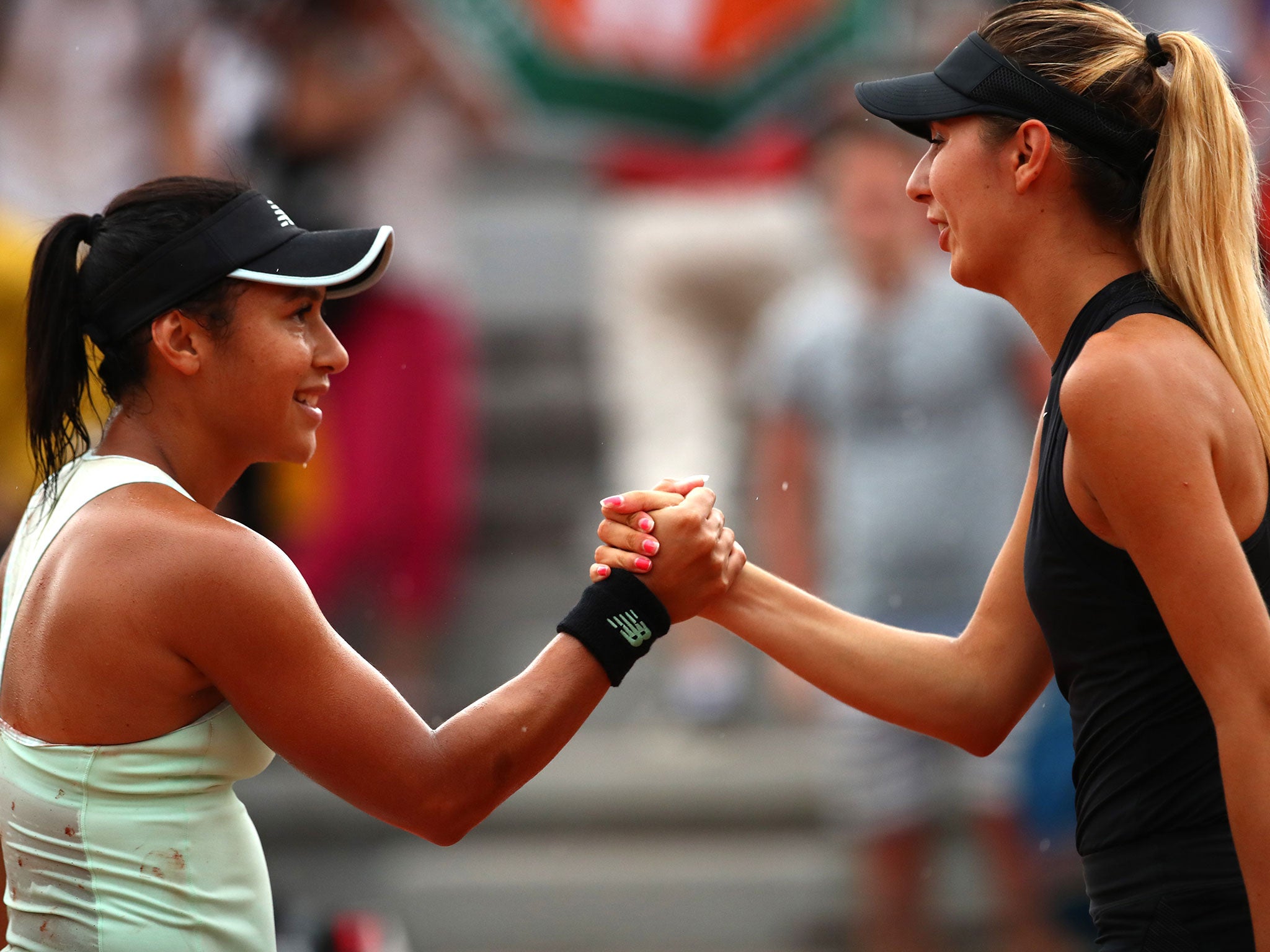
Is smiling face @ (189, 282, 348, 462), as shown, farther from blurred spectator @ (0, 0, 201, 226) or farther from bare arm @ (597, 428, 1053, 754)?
blurred spectator @ (0, 0, 201, 226)

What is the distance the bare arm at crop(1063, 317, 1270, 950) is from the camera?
1885 mm

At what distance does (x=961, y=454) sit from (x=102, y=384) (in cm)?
336

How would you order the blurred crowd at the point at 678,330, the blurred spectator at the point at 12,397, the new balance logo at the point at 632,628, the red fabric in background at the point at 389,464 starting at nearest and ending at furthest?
1. the new balance logo at the point at 632,628
2. the blurred spectator at the point at 12,397
3. the blurred crowd at the point at 678,330
4. the red fabric in background at the point at 389,464

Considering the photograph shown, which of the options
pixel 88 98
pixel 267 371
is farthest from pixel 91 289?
pixel 88 98

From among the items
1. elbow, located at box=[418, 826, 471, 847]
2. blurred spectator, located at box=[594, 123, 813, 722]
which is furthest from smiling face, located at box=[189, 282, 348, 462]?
blurred spectator, located at box=[594, 123, 813, 722]

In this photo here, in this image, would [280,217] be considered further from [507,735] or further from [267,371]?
[507,735]

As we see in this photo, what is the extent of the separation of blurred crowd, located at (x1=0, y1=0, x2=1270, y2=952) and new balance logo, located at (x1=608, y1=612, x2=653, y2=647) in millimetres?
2768

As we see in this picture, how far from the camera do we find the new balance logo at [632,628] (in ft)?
7.75

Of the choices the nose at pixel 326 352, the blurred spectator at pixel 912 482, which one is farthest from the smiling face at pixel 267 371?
the blurred spectator at pixel 912 482

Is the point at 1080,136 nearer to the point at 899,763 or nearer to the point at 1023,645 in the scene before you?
the point at 1023,645

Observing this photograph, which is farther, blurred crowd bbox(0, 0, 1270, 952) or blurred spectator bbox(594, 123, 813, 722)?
blurred spectator bbox(594, 123, 813, 722)

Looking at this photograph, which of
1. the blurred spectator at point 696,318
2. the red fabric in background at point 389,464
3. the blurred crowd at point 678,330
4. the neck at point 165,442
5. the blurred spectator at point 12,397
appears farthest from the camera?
the blurred spectator at point 696,318

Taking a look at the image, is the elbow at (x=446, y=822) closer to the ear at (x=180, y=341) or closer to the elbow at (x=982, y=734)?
the ear at (x=180, y=341)

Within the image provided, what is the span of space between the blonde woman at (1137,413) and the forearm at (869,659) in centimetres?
22
